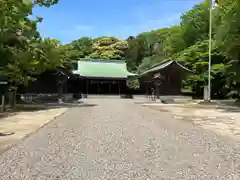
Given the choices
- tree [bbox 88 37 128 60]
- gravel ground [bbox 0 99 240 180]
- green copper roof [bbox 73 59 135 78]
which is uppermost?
tree [bbox 88 37 128 60]

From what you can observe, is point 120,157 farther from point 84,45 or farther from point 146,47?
point 84,45

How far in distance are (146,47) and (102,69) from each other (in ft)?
73.2

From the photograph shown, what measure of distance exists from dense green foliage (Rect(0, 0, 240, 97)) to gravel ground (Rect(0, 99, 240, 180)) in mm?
5644

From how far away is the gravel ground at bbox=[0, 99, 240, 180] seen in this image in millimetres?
5453

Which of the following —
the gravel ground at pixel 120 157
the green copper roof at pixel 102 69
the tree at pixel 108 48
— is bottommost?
the gravel ground at pixel 120 157

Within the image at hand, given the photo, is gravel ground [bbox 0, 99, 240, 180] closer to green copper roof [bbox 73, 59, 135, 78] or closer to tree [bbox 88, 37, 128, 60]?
green copper roof [bbox 73, 59, 135, 78]

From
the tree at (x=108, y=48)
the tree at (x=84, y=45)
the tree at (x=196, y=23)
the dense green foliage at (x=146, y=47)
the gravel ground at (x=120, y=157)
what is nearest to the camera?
the gravel ground at (x=120, y=157)

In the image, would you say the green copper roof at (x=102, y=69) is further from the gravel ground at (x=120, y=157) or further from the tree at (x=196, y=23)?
the gravel ground at (x=120, y=157)

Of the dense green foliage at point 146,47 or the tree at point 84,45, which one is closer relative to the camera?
the dense green foliage at point 146,47

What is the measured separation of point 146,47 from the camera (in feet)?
227

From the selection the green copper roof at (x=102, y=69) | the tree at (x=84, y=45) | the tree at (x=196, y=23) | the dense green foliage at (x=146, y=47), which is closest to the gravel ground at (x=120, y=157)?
the dense green foliage at (x=146, y=47)

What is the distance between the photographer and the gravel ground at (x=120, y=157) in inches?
215

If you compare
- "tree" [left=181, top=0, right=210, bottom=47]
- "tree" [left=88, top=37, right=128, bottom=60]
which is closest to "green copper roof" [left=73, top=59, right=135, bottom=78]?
"tree" [left=181, top=0, right=210, bottom=47]

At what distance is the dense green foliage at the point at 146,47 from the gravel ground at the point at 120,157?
5.64 meters
